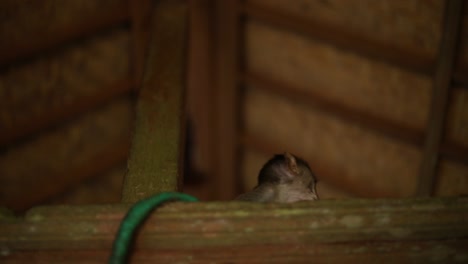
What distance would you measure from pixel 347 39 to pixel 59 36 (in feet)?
4.94

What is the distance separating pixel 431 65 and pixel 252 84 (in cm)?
126

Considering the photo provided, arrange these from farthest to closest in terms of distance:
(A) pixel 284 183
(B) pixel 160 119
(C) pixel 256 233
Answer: (B) pixel 160 119 → (A) pixel 284 183 → (C) pixel 256 233

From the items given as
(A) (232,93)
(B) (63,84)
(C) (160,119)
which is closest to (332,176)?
(A) (232,93)

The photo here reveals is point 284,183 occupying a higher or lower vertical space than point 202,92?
lower

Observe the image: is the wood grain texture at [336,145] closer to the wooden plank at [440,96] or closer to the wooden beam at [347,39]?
the wooden plank at [440,96]

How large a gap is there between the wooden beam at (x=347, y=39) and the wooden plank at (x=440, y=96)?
9 cm

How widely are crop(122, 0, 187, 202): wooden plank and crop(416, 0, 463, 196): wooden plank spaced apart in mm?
1181

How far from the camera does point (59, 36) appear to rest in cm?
337

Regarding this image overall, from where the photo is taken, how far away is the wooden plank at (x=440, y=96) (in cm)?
283

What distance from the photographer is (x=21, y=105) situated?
337 centimetres

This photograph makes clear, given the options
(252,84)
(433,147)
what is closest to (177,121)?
(433,147)

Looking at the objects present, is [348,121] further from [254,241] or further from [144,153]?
[254,241]

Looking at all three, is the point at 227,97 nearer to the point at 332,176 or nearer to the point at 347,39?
the point at 332,176

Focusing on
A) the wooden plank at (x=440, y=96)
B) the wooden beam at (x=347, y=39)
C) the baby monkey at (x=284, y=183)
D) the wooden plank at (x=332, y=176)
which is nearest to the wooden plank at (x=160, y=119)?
the baby monkey at (x=284, y=183)
